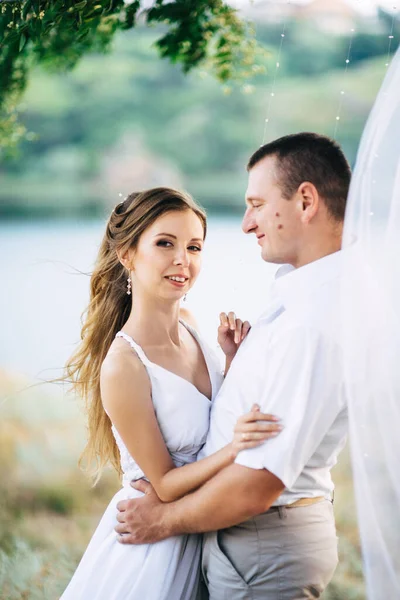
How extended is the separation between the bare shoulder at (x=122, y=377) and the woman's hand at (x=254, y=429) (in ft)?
1.22

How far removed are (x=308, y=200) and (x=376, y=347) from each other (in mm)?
421

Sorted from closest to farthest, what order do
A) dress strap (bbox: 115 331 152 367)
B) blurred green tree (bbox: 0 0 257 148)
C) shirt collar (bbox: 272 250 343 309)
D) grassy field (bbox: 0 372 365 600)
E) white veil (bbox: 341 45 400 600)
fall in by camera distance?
white veil (bbox: 341 45 400 600), shirt collar (bbox: 272 250 343 309), dress strap (bbox: 115 331 152 367), blurred green tree (bbox: 0 0 257 148), grassy field (bbox: 0 372 365 600)

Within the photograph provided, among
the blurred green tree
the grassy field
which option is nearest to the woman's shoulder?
the blurred green tree

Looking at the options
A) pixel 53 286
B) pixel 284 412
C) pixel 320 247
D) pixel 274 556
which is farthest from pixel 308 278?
pixel 53 286

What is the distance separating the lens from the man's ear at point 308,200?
1956 mm

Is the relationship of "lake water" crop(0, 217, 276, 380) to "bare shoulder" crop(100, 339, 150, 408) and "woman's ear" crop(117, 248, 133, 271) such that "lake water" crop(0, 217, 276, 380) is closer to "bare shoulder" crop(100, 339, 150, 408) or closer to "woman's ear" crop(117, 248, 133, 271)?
"woman's ear" crop(117, 248, 133, 271)

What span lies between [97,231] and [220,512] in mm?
3014

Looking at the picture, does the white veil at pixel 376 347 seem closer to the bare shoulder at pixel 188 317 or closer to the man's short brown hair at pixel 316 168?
the man's short brown hair at pixel 316 168

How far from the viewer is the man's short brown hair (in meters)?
1.98

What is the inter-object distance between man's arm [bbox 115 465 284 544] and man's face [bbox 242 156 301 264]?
561 mm

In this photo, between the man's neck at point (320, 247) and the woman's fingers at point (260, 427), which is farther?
the man's neck at point (320, 247)

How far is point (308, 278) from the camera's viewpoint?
1933 mm

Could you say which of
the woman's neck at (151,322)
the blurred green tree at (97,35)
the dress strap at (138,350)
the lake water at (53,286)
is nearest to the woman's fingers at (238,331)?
the woman's neck at (151,322)

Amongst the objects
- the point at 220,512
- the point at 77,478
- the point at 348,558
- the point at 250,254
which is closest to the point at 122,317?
the point at 220,512
